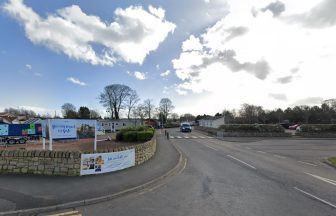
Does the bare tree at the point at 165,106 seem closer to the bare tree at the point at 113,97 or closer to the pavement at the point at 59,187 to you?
the bare tree at the point at 113,97

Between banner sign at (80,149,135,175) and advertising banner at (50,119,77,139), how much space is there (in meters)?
2.67

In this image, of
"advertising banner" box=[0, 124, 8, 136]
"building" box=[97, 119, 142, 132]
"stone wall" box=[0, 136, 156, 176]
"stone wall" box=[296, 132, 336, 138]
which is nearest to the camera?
"stone wall" box=[0, 136, 156, 176]

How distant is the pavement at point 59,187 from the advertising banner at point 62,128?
2.98 meters

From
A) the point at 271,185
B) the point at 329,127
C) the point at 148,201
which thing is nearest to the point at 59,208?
the point at 148,201

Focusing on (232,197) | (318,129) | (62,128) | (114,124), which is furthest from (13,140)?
(318,129)

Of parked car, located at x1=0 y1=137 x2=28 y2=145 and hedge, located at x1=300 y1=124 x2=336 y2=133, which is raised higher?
hedge, located at x1=300 y1=124 x2=336 y2=133

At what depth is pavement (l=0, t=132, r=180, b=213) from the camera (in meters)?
8.52

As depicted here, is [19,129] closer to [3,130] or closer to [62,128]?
[3,130]

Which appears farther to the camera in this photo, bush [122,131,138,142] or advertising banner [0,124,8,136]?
advertising banner [0,124,8,136]

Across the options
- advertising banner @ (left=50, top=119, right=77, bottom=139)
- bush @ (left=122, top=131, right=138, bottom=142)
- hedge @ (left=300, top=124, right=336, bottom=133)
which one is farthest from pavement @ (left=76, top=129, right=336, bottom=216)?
hedge @ (left=300, top=124, right=336, bottom=133)

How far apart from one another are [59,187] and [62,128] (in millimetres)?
4991

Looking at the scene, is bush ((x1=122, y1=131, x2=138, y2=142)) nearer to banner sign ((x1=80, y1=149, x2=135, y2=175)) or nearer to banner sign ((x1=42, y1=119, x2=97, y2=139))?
banner sign ((x1=42, y1=119, x2=97, y2=139))

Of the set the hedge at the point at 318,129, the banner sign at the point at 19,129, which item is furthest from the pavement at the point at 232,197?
the hedge at the point at 318,129

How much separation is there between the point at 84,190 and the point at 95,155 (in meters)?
3.21
